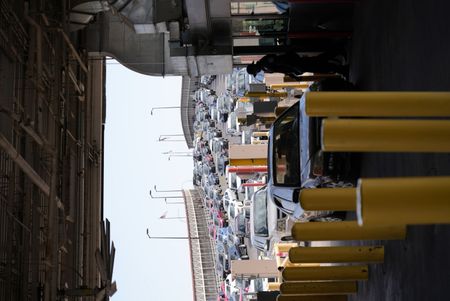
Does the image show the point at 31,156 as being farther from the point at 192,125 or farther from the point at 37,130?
the point at 192,125

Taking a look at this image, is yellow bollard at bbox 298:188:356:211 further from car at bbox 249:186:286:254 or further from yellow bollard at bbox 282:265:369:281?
car at bbox 249:186:286:254

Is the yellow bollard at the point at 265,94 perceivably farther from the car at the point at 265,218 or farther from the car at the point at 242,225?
the car at the point at 242,225

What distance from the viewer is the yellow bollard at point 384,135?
174 inches

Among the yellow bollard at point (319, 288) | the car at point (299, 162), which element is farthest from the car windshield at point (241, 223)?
the yellow bollard at point (319, 288)

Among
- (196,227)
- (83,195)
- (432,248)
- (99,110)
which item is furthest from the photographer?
(196,227)

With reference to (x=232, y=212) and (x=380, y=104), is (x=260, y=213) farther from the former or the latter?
(x=232, y=212)

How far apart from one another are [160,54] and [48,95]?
14.3ft

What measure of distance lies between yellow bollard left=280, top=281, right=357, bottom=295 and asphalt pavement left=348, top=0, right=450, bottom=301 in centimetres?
20

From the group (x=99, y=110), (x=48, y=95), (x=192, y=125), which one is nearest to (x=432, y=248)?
(x=48, y=95)

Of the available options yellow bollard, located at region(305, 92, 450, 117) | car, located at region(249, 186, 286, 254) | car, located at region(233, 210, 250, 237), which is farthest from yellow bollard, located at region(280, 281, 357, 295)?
car, located at region(233, 210, 250, 237)

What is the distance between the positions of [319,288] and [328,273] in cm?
40

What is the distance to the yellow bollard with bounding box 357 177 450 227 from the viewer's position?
3705 millimetres

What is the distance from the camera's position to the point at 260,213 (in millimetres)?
19031

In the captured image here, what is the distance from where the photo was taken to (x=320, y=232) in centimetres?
762
